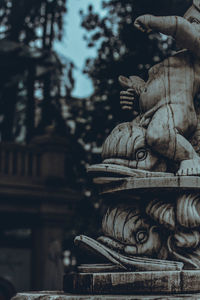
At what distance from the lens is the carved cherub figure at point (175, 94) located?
15.4 ft

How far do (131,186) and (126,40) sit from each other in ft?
23.1

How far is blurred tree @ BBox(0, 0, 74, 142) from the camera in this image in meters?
13.2

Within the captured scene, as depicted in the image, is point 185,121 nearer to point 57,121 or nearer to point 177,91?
point 177,91

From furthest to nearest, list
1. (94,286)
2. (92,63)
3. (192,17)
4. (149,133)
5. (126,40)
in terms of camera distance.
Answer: (92,63) → (126,40) → (192,17) → (149,133) → (94,286)

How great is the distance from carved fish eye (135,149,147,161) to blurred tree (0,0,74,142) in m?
7.88

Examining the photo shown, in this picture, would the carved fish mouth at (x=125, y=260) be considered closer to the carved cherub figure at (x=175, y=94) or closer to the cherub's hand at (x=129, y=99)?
the carved cherub figure at (x=175, y=94)

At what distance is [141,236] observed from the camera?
15.1ft

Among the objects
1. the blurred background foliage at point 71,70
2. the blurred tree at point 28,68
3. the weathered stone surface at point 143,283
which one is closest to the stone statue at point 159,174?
the weathered stone surface at point 143,283

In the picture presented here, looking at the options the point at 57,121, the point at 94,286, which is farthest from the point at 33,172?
the point at 94,286

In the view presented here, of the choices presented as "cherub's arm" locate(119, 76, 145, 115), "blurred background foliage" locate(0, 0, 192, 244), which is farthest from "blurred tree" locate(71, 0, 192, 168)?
"cherub's arm" locate(119, 76, 145, 115)

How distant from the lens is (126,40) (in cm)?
1112

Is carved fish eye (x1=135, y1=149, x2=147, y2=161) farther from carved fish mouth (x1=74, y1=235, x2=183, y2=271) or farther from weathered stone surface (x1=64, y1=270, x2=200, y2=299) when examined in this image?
weathered stone surface (x1=64, y1=270, x2=200, y2=299)

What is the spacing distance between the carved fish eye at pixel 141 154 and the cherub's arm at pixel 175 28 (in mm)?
999

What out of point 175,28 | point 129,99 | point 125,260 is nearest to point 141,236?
point 125,260
